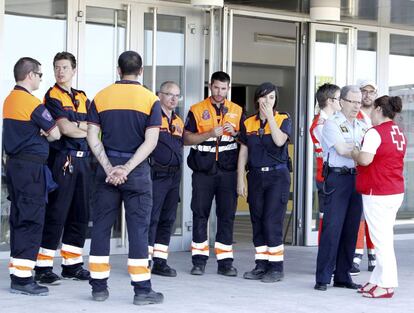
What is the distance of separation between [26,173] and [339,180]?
262cm

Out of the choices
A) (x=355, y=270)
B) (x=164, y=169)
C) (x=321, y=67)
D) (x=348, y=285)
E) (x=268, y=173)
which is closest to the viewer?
(x=348, y=285)

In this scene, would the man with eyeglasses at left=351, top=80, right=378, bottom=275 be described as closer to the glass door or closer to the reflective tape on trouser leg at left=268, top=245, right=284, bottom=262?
the reflective tape on trouser leg at left=268, top=245, right=284, bottom=262

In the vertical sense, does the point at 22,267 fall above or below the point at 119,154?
below

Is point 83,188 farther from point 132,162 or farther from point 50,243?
point 132,162

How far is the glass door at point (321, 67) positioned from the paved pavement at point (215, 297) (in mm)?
2176

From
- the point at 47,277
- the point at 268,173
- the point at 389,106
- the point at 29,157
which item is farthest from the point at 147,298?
the point at 389,106

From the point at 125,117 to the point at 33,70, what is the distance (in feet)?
3.27

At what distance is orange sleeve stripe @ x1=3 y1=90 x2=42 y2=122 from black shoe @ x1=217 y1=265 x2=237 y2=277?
8.52 feet

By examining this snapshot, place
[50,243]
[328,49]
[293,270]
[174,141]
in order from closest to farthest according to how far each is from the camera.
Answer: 1. [50,243]
2. [174,141]
3. [293,270]
4. [328,49]

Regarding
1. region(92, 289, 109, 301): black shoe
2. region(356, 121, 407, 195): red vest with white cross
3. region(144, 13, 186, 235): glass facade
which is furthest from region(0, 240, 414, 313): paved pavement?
region(144, 13, 186, 235): glass facade

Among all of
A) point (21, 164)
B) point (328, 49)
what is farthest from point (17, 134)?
point (328, 49)

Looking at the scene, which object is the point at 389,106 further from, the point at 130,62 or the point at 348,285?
the point at 130,62

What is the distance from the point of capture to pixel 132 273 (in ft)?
24.8

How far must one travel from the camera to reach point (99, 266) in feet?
24.9
